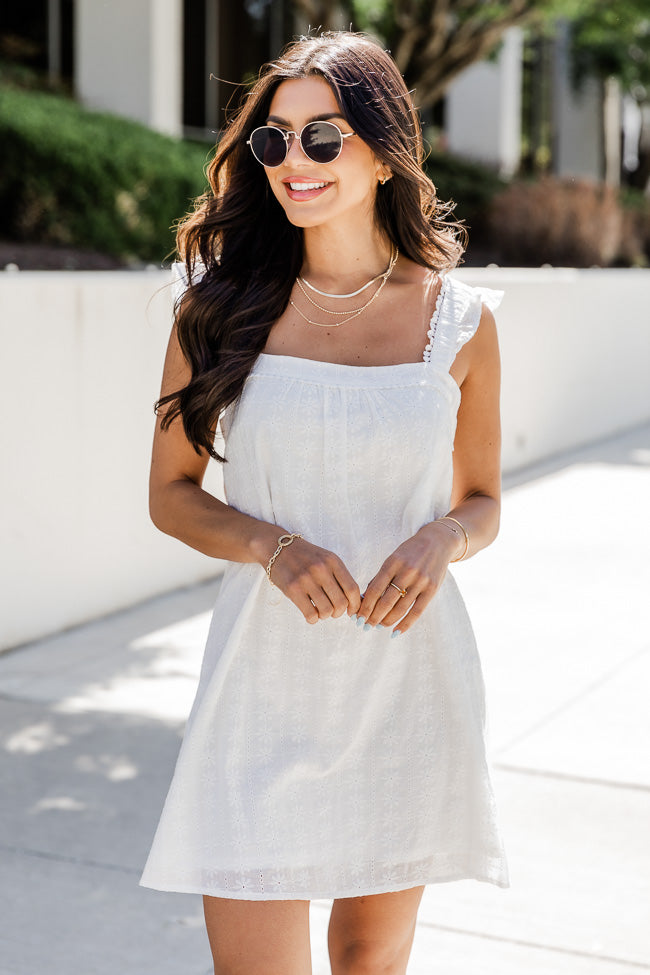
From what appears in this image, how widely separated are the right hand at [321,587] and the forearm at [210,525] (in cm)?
9

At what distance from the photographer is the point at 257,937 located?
2309 mm

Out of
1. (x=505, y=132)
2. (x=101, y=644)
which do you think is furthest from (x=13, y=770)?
(x=505, y=132)

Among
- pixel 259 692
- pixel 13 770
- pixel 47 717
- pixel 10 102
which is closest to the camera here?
pixel 259 692

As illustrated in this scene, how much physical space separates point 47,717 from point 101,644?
102 centimetres

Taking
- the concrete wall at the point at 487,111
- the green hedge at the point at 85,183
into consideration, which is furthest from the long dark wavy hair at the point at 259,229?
the concrete wall at the point at 487,111

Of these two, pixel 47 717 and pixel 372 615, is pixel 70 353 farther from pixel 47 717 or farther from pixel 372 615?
pixel 372 615

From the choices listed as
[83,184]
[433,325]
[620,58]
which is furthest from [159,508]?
[620,58]

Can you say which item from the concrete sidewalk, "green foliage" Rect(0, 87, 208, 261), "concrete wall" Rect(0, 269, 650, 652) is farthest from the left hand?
"green foliage" Rect(0, 87, 208, 261)

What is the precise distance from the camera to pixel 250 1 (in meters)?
18.8

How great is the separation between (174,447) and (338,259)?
0.44 metres

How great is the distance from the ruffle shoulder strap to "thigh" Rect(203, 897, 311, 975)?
934mm

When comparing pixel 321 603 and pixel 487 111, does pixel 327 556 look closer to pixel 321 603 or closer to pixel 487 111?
pixel 321 603

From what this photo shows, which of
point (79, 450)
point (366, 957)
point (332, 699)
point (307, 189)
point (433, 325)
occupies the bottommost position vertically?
point (366, 957)

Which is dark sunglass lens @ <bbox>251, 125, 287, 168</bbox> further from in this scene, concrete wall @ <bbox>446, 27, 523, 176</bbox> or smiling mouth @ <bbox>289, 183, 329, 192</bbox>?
concrete wall @ <bbox>446, 27, 523, 176</bbox>
